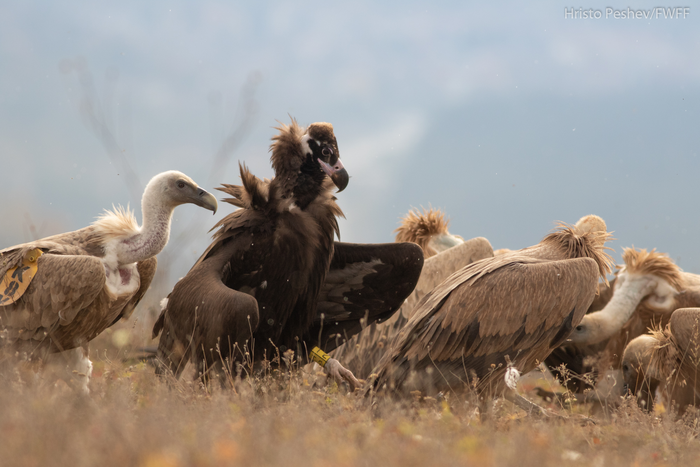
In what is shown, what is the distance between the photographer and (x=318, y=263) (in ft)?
17.2

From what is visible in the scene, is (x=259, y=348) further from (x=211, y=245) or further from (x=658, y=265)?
(x=658, y=265)

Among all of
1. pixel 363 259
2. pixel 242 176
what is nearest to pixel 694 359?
pixel 363 259

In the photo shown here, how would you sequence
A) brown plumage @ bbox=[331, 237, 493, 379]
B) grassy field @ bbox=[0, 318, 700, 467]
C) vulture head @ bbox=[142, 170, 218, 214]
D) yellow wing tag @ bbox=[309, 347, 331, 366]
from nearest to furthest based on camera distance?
grassy field @ bbox=[0, 318, 700, 467]
vulture head @ bbox=[142, 170, 218, 214]
yellow wing tag @ bbox=[309, 347, 331, 366]
brown plumage @ bbox=[331, 237, 493, 379]

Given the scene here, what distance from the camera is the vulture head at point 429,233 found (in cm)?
917

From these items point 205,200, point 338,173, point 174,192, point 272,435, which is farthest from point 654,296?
point 272,435

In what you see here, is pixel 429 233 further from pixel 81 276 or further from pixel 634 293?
pixel 81 276

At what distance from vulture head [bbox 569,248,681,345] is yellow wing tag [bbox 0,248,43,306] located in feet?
19.9

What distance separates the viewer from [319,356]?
18.3 ft

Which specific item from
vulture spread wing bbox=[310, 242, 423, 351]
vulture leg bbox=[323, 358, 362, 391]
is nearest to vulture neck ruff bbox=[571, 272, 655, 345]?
vulture spread wing bbox=[310, 242, 423, 351]

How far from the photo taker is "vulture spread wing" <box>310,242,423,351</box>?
5.78 meters

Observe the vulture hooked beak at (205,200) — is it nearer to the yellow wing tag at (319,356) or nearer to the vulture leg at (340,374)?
the yellow wing tag at (319,356)

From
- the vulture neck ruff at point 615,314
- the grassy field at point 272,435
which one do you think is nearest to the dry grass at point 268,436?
the grassy field at point 272,435

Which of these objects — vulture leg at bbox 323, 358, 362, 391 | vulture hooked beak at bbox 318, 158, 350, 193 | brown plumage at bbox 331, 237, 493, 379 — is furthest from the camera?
brown plumage at bbox 331, 237, 493, 379

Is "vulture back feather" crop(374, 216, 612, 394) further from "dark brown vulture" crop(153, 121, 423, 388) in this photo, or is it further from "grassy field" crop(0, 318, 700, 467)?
"dark brown vulture" crop(153, 121, 423, 388)
